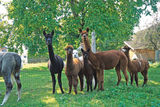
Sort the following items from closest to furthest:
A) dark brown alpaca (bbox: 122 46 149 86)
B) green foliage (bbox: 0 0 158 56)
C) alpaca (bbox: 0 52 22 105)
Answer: alpaca (bbox: 0 52 22 105) → dark brown alpaca (bbox: 122 46 149 86) → green foliage (bbox: 0 0 158 56)

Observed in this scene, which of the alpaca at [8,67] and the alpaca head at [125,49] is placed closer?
the alpaca at [8,67]

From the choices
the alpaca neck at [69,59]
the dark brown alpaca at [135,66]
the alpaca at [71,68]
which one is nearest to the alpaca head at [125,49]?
the dark brown alpaca at [135,66]

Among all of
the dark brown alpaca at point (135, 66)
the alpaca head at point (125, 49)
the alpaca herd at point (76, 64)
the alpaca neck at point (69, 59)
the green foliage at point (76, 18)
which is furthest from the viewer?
the green foliage at point (76, 18)

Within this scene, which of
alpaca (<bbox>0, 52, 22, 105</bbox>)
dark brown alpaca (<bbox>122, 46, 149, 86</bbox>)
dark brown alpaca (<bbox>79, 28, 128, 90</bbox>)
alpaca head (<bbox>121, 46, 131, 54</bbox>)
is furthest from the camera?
alpaca head (<bbox>121, 46, 131, 54</bbox>)

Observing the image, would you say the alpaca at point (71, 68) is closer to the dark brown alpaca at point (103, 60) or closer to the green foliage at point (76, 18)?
the dark brown alpaca at point (103, 60)

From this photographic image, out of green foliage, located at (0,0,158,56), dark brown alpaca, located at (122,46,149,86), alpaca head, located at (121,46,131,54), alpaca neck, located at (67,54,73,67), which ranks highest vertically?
green foliage, located at (0,0,158,56)

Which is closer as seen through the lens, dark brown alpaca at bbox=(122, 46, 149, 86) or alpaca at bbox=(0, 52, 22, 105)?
alpaca at bbox=(0, 52, 22, 105)

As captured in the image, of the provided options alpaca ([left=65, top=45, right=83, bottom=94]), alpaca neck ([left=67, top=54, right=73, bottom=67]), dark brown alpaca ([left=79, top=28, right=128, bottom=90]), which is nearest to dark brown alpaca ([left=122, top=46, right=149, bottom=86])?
dark brown alpaca ([left=79, top=28, right=128, bottom=90])

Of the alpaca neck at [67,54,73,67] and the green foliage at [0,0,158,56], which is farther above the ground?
the green foliage at [0,0,158,56]

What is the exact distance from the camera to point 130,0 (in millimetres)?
12227

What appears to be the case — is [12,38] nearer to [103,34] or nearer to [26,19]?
[26,19]

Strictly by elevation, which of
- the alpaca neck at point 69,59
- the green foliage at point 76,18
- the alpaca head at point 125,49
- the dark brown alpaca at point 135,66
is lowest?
the dark brown alpaca at point 135,66

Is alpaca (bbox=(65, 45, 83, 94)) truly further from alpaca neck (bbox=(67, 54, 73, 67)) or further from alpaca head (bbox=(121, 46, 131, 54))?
alpaca head (bbox=(121, 46, 131, 54))

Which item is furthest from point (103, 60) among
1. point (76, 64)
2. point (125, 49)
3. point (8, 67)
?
point (8, 67)
